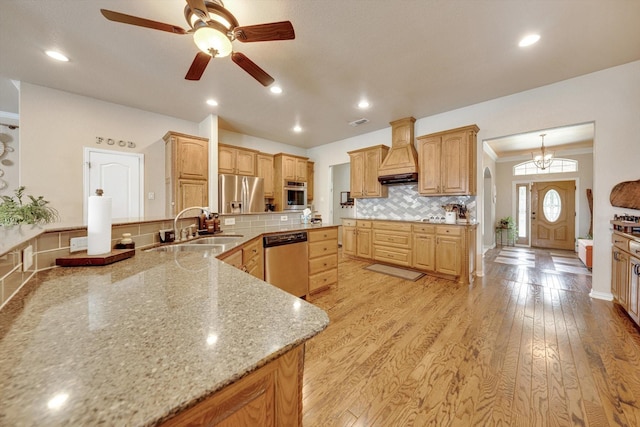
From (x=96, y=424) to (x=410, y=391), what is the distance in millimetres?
1615

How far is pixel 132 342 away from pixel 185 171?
377cm

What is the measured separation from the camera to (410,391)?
1.42 m

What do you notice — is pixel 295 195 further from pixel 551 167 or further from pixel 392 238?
pixel 551 167

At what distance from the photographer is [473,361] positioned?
1.66 metres

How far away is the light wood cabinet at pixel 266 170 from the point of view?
16.4 feet

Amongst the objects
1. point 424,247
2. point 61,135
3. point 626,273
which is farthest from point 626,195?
point 61,135

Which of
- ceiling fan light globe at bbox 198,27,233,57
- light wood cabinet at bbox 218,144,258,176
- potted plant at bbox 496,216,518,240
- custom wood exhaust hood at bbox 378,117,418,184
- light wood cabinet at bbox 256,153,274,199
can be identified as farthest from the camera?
potted plant at bbox 496,216,518,240

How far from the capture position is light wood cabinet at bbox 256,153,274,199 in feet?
16.4

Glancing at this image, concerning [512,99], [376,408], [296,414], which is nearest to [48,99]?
[296,414]

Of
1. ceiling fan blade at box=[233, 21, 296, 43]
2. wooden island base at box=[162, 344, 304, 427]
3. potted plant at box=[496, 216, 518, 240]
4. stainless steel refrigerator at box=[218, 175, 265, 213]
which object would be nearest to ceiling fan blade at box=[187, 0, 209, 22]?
ceiling fan blade at box=[233, 21, 296, 43]

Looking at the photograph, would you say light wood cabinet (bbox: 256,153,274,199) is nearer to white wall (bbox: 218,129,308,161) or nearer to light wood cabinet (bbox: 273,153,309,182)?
light wood cabinet (bbox: 273,153,309,182)

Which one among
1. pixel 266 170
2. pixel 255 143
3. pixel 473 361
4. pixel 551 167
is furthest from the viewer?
pixel 551 167

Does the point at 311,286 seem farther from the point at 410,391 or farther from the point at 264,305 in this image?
the point at 264,305

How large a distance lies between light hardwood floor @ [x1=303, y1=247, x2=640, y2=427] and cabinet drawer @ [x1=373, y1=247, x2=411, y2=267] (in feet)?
3.37
